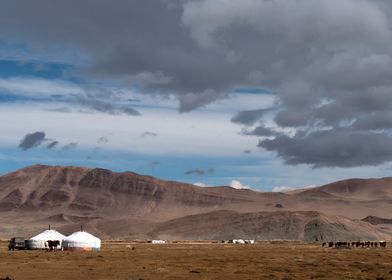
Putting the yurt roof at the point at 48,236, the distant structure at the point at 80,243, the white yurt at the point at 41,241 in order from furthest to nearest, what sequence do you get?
the yurt roof at the point at 48,236 → the white yurt at the point at 41,241 → the distant structure at the point at 80,243

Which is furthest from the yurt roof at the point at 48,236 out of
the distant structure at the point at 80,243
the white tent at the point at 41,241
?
the distant structure at the point at 80,243

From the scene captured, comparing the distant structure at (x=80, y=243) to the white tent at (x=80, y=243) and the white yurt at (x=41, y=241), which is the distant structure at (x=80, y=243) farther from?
the white yurt at (x=41, y=241)

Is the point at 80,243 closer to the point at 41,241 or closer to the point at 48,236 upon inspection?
the point at 41,241

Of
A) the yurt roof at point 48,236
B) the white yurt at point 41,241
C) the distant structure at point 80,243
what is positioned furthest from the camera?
the yurt roof at point 48,236

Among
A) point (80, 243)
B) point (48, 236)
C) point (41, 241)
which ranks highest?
point (48, 236)

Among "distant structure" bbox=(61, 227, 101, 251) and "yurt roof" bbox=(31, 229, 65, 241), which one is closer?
"distant structure" bbox=(61, 227, 101, 251)

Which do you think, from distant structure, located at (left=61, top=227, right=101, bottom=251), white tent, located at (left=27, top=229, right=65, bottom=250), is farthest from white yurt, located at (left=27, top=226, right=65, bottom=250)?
distant structure, located at (left=61, top=227, right=101, bottom=251)

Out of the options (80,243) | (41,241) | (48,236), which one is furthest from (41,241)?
(80,243)

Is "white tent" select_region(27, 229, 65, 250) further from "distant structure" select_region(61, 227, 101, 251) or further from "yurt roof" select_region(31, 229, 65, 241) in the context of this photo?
"distant structure" select_region(61, 227, 101, 251)

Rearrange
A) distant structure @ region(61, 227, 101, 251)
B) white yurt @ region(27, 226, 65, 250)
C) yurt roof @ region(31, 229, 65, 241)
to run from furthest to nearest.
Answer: yurt roof @ region(31, 229, 65, 241)
white yurt @ region(27, 226, 65, 250)
distant structure @ region(61, 227, 101, 251)

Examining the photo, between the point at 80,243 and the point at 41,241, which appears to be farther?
the point at 41,241

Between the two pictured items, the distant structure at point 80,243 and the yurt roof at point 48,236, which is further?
the yurt roof at point 48,236

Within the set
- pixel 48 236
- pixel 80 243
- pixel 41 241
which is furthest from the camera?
pixel 48 236

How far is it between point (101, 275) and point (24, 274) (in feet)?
17.6
